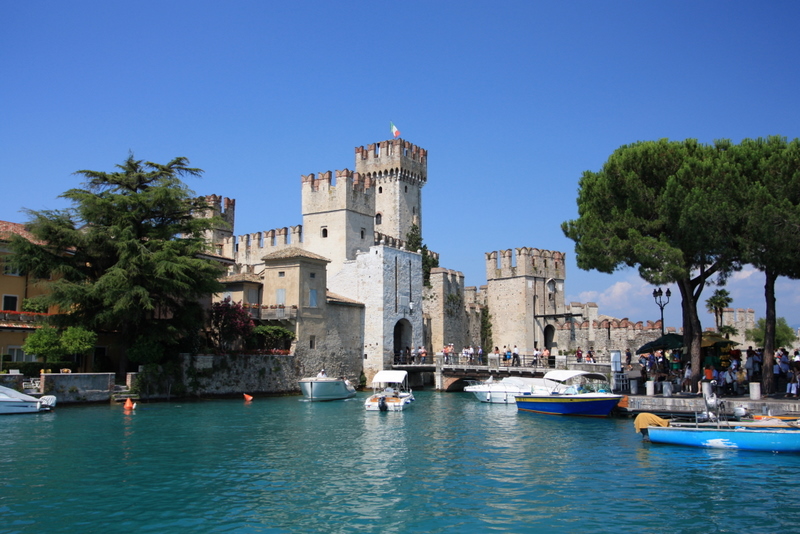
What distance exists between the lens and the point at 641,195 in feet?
74.0

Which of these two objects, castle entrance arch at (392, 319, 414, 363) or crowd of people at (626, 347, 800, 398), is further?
castle entrance arch at (392, 319, 414, 363)

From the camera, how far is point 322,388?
29.5 meters

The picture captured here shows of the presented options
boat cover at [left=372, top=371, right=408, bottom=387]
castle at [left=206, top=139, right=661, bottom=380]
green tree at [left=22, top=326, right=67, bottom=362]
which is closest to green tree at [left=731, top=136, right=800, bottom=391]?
boat cover at [left=372, top=371, right=408, bottom=387]

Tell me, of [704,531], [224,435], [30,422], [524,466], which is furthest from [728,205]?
[30,422]

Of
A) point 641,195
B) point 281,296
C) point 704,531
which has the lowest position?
point 704,531

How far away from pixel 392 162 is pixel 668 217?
29.5 metres

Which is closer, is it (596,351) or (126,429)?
(126,429)

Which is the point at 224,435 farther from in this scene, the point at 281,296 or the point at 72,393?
the point at 281,296

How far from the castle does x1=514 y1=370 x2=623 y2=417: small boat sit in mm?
12317

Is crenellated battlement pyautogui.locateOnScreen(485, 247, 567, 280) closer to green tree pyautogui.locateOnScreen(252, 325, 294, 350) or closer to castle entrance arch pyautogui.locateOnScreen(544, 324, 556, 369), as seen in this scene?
castle entrance arch pyautogui.locateOnScreen(544, 324, 556, 369)

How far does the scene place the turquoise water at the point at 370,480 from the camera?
10305 mm

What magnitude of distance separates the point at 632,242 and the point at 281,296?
693 inches

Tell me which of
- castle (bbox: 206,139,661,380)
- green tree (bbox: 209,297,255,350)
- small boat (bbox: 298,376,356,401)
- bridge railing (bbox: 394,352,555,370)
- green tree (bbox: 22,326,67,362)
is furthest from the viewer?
bridge railing (bbox: 394,352,555,370)

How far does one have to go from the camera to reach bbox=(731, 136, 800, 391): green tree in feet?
62.7
